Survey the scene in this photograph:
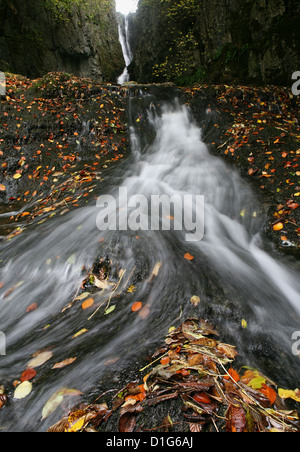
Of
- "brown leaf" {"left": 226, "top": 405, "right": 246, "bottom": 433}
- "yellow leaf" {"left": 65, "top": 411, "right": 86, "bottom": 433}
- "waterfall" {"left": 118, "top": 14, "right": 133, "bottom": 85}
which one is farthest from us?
"waterfall" {"left": 118, "top": 14, "right": 133, "bottom": 85}

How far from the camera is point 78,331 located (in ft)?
6.53

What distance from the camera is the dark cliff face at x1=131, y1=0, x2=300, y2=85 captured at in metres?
6.75

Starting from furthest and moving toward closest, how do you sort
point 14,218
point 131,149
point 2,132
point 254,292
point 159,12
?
point 159,12 → point 131,149 → point 2,132 → point 14,218 → point 254,292

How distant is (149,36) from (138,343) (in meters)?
17.6

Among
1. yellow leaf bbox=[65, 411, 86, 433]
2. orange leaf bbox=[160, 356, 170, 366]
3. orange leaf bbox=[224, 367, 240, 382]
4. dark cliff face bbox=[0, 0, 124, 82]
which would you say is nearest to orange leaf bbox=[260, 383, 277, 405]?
orange leaf bbox=[224, 367, 240, 382]

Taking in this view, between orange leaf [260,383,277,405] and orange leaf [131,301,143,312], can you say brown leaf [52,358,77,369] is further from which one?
orange leaf [260,383,277,405]

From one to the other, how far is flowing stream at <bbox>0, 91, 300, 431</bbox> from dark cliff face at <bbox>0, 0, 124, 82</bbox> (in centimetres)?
982

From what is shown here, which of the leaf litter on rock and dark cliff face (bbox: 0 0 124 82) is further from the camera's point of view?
dark cliff face (bbox: 0 0 124 82)

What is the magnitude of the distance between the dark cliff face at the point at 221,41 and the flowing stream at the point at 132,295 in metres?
5.43

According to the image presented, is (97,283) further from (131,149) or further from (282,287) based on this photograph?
(131,149)

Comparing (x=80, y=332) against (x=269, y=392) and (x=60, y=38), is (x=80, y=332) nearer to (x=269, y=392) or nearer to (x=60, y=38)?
(x=269, y=392)

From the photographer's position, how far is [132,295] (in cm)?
225

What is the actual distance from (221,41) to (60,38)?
9.18m

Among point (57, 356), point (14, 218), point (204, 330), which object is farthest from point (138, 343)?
point (14, 218)
